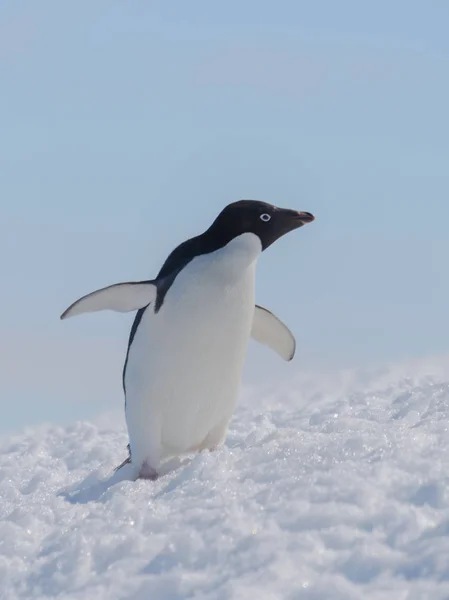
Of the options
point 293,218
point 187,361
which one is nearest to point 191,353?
point 187,361

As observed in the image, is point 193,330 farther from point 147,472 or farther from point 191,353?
point 147,472

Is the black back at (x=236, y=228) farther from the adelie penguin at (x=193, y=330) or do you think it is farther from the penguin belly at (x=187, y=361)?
the penguin belly at (x=187, y=361)

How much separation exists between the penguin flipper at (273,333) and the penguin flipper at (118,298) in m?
1.01

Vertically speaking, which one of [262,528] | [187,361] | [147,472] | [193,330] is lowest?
[262,528]

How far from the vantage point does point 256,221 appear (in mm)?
5812

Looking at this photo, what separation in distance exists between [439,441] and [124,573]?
177cm

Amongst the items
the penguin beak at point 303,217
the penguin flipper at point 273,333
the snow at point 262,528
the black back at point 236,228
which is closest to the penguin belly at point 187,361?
the black back at point 236,228

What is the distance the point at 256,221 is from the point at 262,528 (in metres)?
2.26

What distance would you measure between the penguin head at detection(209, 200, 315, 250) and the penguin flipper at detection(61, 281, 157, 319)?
0.54m

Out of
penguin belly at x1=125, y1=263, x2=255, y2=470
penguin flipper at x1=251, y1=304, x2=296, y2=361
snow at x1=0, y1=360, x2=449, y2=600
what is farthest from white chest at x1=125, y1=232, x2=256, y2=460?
penguin flipper at x1=251, y1=304, x2=296, y2=361

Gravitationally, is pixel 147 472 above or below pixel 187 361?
below

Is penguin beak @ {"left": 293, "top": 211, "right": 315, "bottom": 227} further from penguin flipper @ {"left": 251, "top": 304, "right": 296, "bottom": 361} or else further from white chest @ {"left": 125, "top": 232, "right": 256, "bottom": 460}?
penguin flipper @ {"left": 251, "top": 304, "right": 296, "bottom": 361}

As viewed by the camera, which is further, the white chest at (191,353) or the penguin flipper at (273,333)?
the penguin flipper at (273,333)

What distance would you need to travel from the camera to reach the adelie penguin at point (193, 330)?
572 cm
